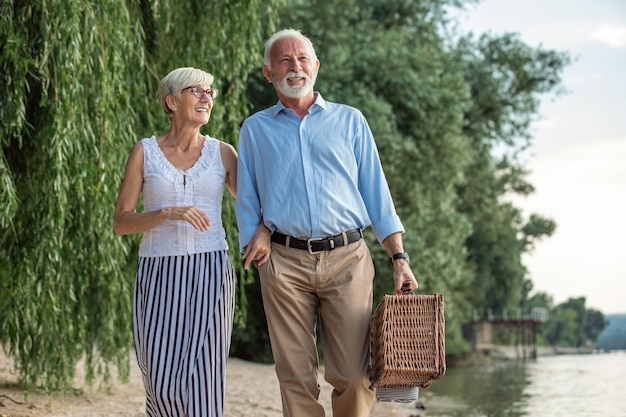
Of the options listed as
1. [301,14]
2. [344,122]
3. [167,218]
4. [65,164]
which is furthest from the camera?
[301,14]

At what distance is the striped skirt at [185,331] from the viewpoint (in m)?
3.92

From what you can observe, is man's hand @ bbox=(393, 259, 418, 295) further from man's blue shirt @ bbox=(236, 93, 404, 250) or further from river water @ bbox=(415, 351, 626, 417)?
river water @ bbox=(415, 351, 626, 417)

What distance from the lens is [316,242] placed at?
4.04m

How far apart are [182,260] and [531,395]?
11.5 meters


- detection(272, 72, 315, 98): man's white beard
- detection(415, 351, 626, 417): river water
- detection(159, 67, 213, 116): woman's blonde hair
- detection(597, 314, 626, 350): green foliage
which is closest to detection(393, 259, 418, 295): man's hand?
detection(272, 72, 315, 98): man's white beard

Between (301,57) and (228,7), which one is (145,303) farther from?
(228,7)

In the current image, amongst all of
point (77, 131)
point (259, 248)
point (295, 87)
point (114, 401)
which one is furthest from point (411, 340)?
point (114, 401)

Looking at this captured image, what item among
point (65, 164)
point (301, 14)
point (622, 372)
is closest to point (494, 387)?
point (622, 372)

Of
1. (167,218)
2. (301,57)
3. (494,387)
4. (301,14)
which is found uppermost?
(301,14)

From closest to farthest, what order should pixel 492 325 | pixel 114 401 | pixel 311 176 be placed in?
pixel 311 176 < pixel 114 401 < pixel 492 325

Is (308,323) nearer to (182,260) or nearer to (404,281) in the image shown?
(404,281)

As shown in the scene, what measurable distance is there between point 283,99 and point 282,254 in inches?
27.9

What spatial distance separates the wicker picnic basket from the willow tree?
127 inches

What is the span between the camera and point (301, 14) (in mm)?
16422
